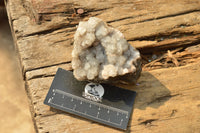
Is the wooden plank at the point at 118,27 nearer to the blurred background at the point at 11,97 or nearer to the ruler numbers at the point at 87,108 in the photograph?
the ruler numbers at the point at 87,108

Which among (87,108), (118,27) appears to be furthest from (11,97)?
(118,27)

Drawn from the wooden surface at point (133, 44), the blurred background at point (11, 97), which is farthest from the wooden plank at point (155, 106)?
the blurred background at point (11, 97)

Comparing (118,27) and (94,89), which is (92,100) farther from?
(118,27)

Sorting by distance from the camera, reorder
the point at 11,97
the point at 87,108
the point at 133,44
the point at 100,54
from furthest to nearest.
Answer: the point at 11,97 → the point at 133,44 → the point at 87,108 → the point at 100,54

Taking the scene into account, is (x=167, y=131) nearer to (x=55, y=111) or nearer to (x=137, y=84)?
(x=137, y=84)

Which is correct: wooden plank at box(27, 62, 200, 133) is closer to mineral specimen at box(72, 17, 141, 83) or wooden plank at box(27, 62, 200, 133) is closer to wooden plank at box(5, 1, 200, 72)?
wooden plank at box(5, 1, 200, 72)
